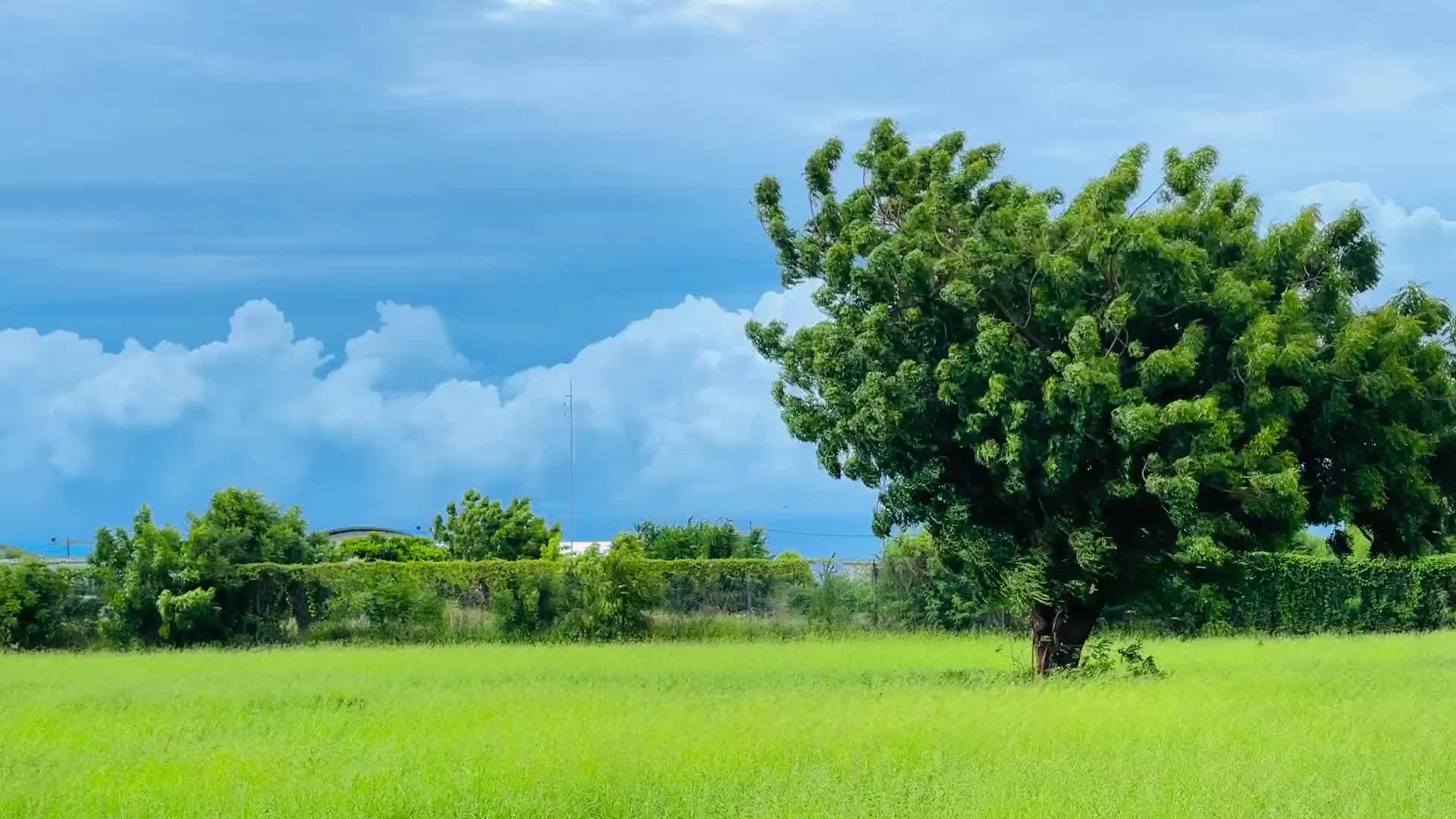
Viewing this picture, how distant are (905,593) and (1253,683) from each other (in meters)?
14.0

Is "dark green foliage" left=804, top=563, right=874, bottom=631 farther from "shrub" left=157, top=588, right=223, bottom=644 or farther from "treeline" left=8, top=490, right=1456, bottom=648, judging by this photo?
"shrub" left=157, top=588, right=223, bottom=644

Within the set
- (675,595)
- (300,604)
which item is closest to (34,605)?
(300,604)

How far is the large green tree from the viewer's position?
68.5ft

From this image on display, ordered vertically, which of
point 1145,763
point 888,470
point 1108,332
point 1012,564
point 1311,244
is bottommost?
point 1145,763

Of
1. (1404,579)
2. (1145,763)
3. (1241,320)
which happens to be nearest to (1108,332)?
(1241,320)

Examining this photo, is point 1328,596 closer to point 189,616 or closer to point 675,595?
point 675,595

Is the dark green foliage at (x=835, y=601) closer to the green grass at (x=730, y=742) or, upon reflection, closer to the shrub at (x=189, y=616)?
the green grass at (x=730, y=742)

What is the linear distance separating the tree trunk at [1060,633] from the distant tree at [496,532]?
3361cm

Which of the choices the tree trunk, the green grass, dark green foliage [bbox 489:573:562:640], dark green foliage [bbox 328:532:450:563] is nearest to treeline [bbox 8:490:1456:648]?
dark green foliage [bbox 489:573:562:640]

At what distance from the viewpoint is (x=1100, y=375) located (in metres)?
20.2

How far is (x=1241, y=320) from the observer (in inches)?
847

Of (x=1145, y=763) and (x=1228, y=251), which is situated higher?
(x=1228, y=251)

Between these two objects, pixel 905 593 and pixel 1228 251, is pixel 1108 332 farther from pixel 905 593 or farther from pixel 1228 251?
pixel 905 593

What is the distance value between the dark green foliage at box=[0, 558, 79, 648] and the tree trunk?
76.6 ft
